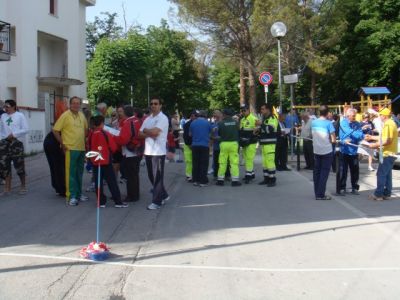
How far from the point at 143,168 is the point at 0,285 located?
431 inches

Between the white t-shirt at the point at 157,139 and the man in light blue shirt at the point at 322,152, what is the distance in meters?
3.13

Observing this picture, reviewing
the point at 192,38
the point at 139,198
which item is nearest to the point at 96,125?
the point at 139,198

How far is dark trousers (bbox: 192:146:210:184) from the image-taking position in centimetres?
1268

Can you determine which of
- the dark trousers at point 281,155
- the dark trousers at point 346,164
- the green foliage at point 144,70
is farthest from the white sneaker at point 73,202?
the dark trousers at point 281,155

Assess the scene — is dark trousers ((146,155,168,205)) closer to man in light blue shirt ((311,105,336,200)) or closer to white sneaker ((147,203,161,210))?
white sneaker ((147,203,161,210))

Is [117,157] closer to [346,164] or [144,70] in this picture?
[346,164]

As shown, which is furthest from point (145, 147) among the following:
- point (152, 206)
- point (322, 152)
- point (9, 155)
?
point (322, 152)

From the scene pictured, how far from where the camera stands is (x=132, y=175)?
1019cm

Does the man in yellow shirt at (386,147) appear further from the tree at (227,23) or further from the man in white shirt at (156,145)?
the tree at (227,23)

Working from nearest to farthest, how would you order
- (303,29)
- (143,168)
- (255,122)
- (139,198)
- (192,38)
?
(139,198), (255,122), (143,168), (192,38), (303,29)

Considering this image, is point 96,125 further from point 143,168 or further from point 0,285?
point 143,168

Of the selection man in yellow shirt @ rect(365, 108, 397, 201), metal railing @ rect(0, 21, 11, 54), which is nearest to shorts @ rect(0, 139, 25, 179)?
man in yellow shirt @ rect(365, 108, 397, 201)

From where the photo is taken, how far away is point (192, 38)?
101 feet

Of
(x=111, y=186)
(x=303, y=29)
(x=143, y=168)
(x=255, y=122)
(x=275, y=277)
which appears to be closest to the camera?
(x=275, y=277)
